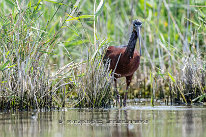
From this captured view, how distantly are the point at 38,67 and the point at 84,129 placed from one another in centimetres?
188

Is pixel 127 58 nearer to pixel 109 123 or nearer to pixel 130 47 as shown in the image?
pixel 130 47

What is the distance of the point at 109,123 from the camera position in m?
5.42

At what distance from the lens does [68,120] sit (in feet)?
18.8

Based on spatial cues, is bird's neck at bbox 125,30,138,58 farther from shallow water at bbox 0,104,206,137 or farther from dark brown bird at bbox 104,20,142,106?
shallow water at bbox 0,104,206,137

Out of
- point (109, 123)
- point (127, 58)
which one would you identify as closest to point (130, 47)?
point (127, 58)

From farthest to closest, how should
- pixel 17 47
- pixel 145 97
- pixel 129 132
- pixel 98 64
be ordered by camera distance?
1. pixel 145 97
2. pixel 98 64
3. pixel 17 47
4. pixel 129 132

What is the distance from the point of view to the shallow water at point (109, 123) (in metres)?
4.69

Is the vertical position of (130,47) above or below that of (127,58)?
above

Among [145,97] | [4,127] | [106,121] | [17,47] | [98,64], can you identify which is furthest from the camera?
[145,97]

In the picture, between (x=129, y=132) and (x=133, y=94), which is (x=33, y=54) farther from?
(x=133, y=94)

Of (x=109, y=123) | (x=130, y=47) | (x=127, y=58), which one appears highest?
(x=130, y=47)

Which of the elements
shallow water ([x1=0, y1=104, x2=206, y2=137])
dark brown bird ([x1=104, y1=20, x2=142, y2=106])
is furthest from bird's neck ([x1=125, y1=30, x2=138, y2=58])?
shallow water ([x1=0, y1=104, x2=206, y2=137])

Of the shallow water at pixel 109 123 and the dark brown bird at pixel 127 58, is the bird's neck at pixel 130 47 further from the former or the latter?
the shallow water at pixel 109 123

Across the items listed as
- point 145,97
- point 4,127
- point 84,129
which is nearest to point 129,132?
point 84,129
